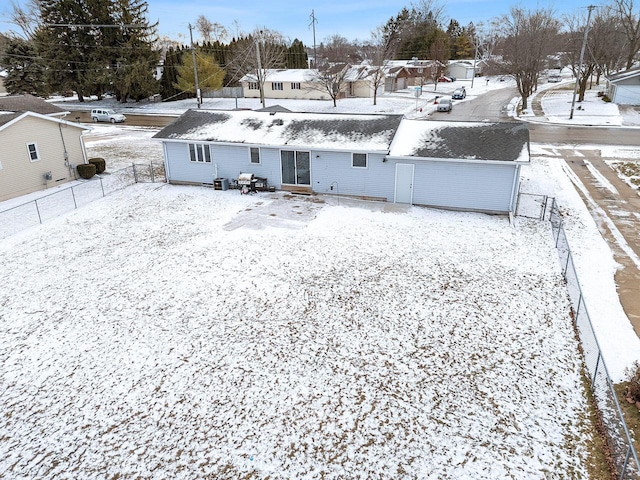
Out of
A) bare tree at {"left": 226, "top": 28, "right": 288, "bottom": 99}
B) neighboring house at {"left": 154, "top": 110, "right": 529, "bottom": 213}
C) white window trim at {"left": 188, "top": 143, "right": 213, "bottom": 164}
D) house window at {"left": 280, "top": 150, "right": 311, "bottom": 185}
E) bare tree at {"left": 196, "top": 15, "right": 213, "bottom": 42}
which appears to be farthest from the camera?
bare tree at {"left": 196, "top": 15, "right": 213, "bottom": 42}

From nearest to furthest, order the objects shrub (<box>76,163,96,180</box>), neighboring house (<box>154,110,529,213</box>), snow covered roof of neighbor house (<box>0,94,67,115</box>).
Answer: neighboring house (<box>154,110,529,213</box>) < shrub (<box>76,163,96,180</box>) < snow covered roof of neighbor house (<box>0,94,67,115</box>)

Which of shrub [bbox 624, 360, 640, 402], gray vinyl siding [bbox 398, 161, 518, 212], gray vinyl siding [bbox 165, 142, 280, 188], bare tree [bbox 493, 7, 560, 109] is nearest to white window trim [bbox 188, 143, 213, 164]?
gray vinyl siding [bbox 165, 142, 280, 188]

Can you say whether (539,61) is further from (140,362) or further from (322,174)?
(140,362)

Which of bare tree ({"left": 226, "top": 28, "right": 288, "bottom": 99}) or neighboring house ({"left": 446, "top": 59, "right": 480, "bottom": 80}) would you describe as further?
neighboring house ({"left": 446, "top": 59, "right": 480, "bottom": 80})

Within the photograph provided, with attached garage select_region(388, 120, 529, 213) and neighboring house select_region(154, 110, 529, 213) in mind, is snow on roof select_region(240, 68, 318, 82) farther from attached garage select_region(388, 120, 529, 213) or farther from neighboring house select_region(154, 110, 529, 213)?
attached garage select_region(388, 120, 529, 213)

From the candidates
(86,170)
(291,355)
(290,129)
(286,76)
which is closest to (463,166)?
(290,129)

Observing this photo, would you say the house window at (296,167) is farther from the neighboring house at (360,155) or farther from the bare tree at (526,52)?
the bare tree at (526,52)

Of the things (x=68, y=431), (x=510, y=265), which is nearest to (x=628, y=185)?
(x=510, y=265)
